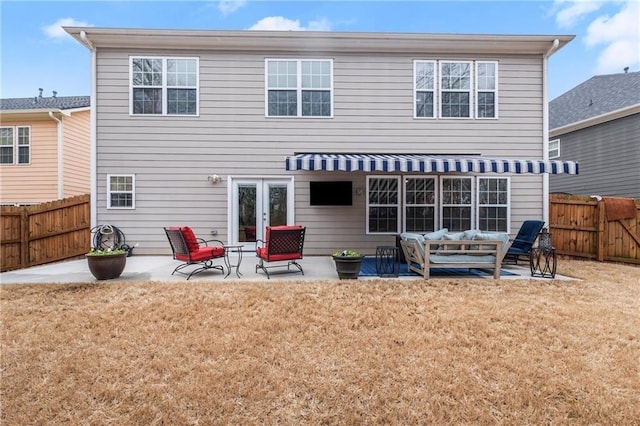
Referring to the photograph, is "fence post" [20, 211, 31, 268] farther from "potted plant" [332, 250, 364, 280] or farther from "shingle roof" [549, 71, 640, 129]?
"shingle roof" [549, 71, 640, 129]

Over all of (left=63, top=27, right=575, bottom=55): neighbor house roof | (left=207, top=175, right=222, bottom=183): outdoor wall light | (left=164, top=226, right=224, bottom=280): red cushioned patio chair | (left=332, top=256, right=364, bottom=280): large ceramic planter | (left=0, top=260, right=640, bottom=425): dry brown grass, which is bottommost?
(left=0, top=260, right=640, bottom=425): dry brown grass

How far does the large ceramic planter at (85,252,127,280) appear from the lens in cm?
660

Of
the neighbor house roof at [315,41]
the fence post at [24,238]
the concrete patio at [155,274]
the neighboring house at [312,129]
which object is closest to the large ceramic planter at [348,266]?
the concrete patio at [155,274]

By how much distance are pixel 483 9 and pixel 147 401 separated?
15254 mm

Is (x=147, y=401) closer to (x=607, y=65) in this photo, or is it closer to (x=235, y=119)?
(x=235, y=119)

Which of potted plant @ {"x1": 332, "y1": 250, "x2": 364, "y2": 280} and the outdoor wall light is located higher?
the outdoor wall light

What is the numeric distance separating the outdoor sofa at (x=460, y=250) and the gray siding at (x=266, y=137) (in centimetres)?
328

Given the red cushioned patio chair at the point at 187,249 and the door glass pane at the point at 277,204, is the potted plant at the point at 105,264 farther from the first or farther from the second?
the door glass pane at the point at 277,204

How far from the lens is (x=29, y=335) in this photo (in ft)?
13.1

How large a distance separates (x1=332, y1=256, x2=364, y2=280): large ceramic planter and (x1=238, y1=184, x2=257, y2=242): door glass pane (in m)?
4.22

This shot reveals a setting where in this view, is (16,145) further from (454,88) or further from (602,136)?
(602,136)

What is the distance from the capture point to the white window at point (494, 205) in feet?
34.5

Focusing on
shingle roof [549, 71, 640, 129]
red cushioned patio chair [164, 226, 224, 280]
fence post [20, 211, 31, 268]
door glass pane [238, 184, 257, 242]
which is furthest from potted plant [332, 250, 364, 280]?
shingle roof [549, 71, 640, 129]

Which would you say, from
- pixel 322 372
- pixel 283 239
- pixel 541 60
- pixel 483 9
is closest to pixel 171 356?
pixel 322 372
